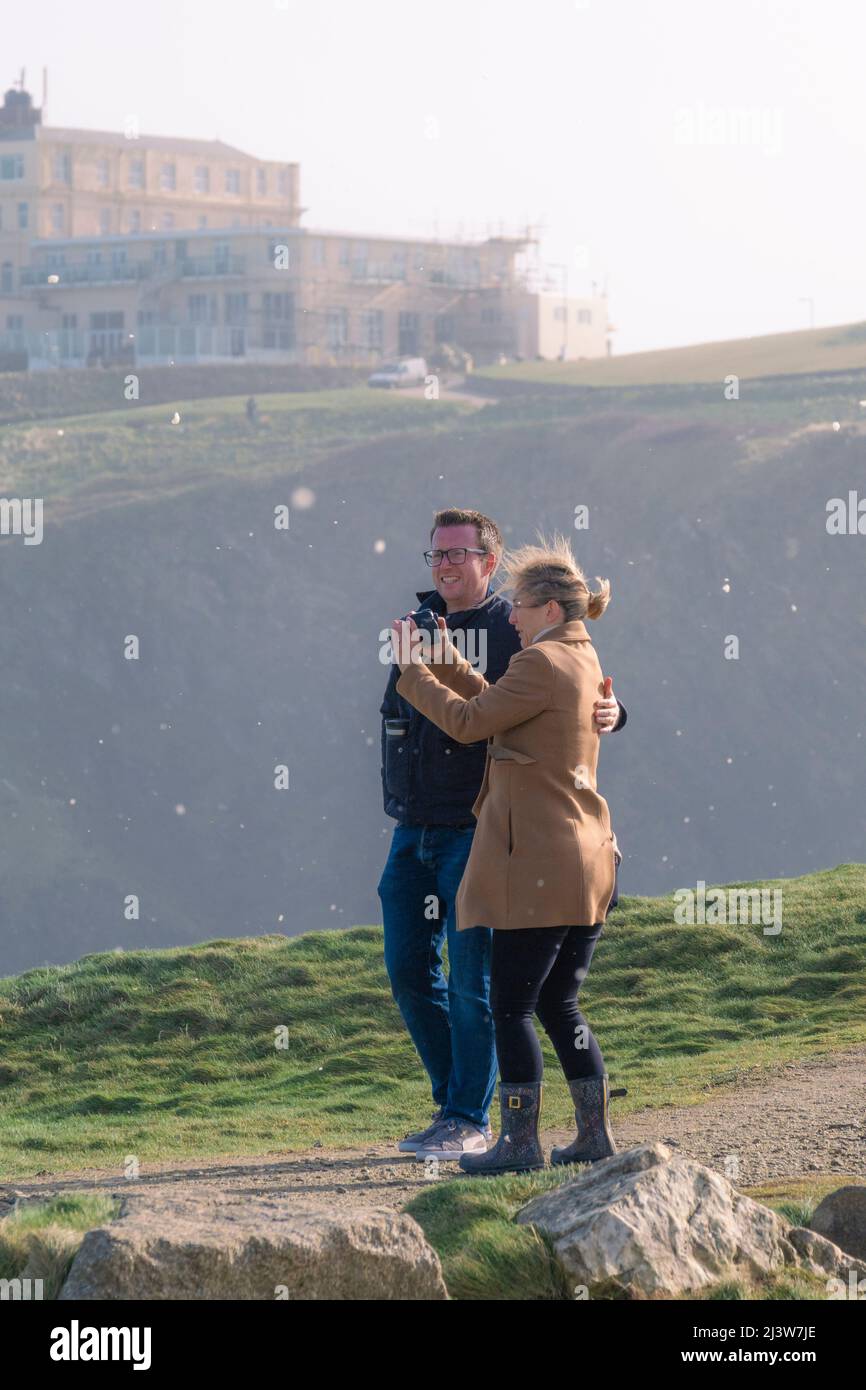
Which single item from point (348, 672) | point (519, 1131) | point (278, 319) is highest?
point (278, 319)

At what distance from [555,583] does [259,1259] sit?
2.40 m

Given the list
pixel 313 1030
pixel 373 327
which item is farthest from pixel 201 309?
pixel 313 1030

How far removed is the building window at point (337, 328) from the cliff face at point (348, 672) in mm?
29314

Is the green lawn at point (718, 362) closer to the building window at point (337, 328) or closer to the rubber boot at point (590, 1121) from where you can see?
the building window at point (337, 328)

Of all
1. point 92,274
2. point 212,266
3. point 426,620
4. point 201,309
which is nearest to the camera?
point 426,620

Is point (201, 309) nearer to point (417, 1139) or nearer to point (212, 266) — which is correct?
point (212, 266)

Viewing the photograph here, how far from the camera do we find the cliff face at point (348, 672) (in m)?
54.7

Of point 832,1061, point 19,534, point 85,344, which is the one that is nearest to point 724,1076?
point 832,1061

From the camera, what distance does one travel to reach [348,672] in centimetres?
6353

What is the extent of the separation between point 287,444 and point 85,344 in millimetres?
32228

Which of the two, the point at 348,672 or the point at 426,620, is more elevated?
the point at 426,620

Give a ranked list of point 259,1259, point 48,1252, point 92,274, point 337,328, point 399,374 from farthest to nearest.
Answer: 1. point 92,274
2. point 337,328
3. point 399,374
4. point 48,1252
5. point 259,1259

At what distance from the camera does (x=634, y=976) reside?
11555 millimetres

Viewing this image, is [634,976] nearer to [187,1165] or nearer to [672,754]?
[187,1165]
